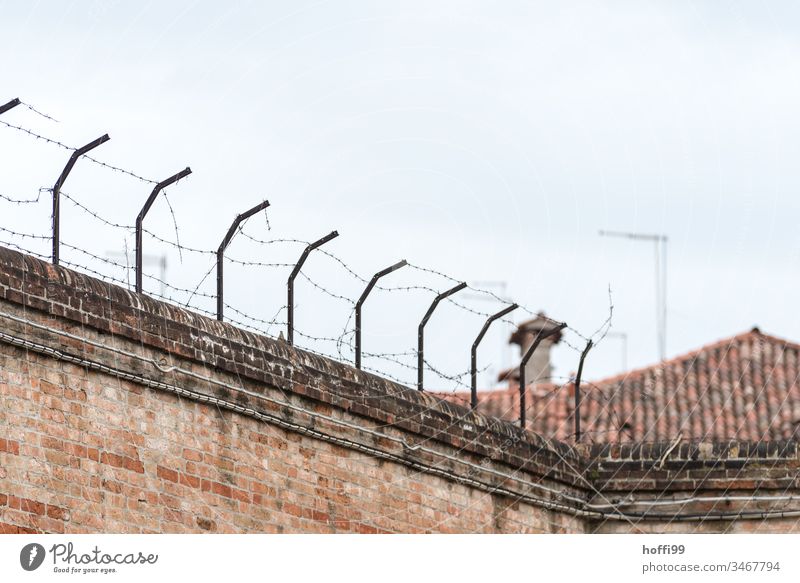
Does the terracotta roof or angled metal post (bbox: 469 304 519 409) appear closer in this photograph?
angled metal post (bbox: 469 304 519 409)

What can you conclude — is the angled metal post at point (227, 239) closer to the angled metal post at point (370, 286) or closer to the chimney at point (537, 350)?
the angled metal post at point (370, 286)

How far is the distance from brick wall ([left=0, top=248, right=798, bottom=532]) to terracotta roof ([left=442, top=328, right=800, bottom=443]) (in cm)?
755

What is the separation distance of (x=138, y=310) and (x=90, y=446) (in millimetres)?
1073

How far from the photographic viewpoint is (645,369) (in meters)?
30.2

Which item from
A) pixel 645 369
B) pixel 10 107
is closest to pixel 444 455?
pixel 10 107

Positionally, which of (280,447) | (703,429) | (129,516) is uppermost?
(703,429)

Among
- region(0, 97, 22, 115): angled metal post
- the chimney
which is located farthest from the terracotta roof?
region(0, 97, 22, 115): angled metal post

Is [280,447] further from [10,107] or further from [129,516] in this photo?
[10,107]

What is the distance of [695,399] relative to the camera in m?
28.7

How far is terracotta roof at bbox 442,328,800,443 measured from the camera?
2662 cm

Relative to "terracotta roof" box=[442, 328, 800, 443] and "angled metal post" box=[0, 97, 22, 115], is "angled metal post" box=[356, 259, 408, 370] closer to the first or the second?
"angled metal post" box=[0, 97, 22, 115]

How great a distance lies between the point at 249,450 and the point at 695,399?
15892 mm

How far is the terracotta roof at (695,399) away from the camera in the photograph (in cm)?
2662

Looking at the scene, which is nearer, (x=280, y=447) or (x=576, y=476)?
(x=280, y=447)
